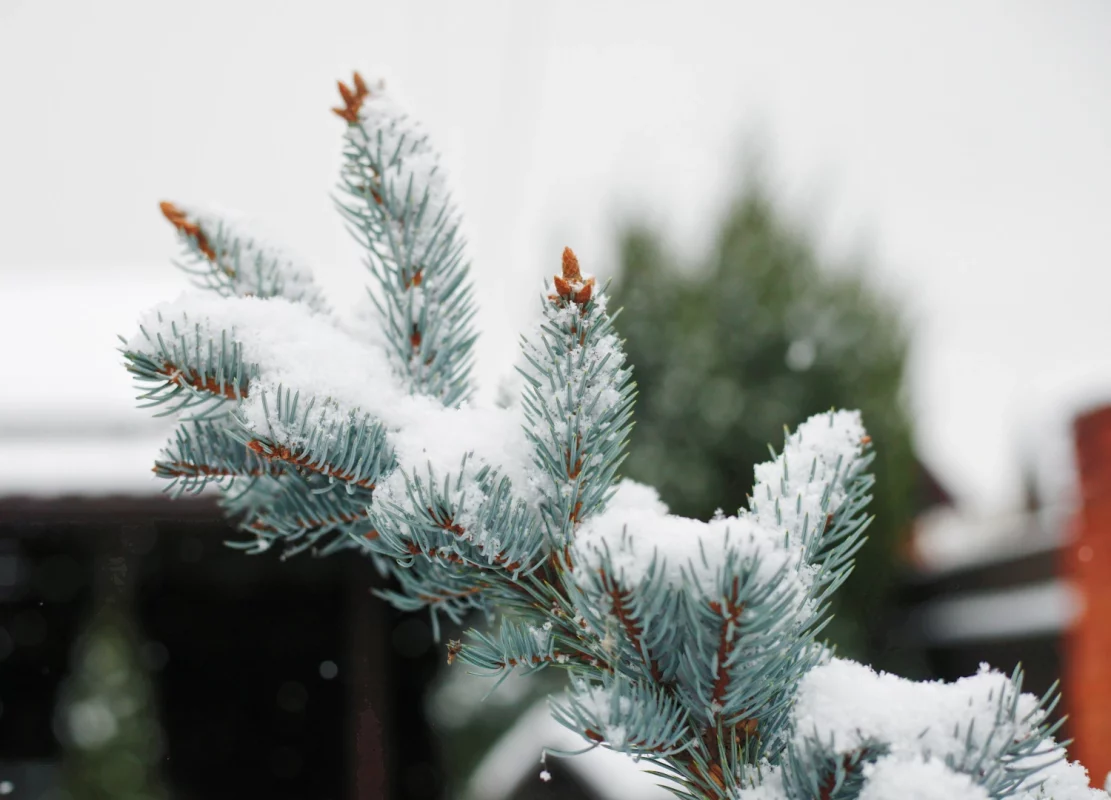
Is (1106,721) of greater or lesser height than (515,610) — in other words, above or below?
above

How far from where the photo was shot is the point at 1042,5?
116 ft

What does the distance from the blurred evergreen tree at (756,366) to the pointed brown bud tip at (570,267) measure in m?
5.02

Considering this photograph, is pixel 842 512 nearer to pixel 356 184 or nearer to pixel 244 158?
pixel 356 184

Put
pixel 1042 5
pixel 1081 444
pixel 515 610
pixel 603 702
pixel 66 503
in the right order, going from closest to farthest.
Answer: pixel 603 702, pixel 515 610, pixel 1081 444, pixel 66 503, pixel 1042 5

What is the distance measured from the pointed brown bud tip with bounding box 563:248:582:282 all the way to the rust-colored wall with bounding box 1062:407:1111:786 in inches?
110

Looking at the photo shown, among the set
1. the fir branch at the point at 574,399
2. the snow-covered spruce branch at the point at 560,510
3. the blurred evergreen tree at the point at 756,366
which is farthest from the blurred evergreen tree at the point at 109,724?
the fir branch at the point at 574,399

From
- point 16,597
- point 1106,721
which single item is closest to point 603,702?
point 1106,721

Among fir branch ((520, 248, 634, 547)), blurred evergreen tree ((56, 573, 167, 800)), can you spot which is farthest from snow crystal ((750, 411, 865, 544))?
blurred evergreen tree ((56, 573, 167, 800))

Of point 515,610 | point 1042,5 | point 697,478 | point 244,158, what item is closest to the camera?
point 515,610

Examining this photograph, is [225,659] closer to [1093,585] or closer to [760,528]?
[1093,585]

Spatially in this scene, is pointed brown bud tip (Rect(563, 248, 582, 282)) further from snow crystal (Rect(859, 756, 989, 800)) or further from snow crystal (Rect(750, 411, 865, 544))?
snow crystal (Rect(859, 756, 989, 800))

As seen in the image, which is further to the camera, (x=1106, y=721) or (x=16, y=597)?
(x=16, y=597)

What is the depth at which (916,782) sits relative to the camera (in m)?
0.35

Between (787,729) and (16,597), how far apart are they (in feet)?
14.8
